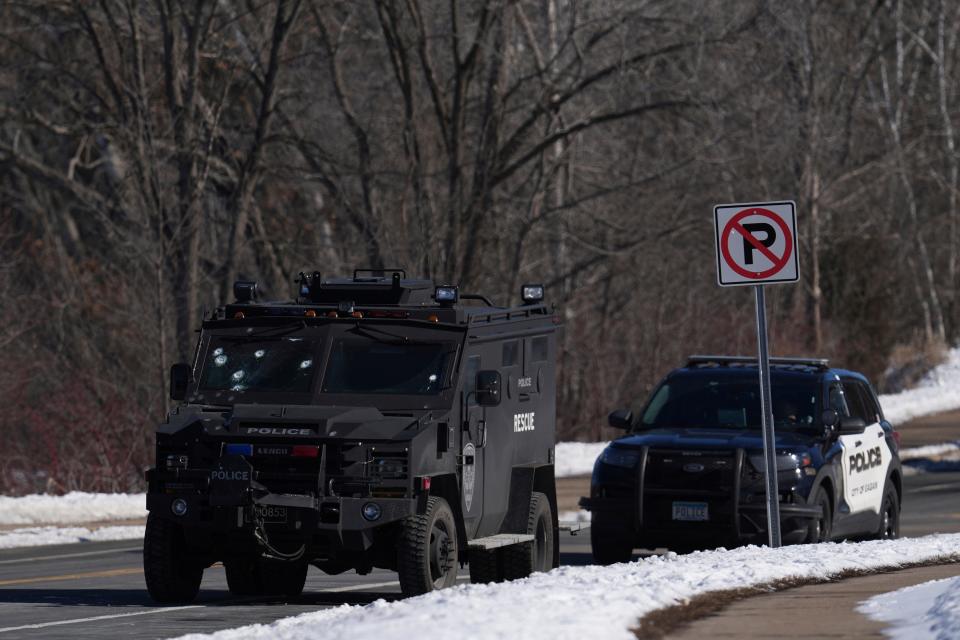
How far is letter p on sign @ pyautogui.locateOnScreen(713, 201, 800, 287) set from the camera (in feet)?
45.7

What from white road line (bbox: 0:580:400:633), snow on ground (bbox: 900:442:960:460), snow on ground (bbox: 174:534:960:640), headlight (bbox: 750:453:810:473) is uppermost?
headlight (bbox: 750:453:810:473)

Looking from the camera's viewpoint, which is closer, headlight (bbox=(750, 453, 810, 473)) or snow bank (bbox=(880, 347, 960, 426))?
headlight (bbox=(750, 453, 810, 473))

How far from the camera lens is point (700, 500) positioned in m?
15.7

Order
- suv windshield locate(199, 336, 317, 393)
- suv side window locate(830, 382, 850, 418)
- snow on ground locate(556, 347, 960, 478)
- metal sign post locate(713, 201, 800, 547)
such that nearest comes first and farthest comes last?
suv windshield locate(199, 336, 317, 393) < metal sign post locate(713, 201, 800, 547) < suv side window locate(830, 382, 850, 418) < snow on ground locate(556, 347, 960, 478)

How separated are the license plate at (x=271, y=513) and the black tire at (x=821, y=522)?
17.4 feet

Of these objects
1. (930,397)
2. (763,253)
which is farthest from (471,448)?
(930,397)

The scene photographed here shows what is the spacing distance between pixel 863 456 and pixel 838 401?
590mm

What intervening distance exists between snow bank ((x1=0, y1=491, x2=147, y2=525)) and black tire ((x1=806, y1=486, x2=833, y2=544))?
32.1ft

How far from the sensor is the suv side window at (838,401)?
1695 cm

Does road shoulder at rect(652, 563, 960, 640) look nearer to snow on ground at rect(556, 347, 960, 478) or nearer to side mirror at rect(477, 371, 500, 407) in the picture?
side mirror at rect(477, 371, 500, 407)

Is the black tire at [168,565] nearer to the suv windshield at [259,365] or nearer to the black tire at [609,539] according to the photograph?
the suv windshield at [259,365]

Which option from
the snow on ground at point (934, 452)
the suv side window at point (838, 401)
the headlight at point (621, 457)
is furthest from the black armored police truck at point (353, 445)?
the snow on ground at point (934, 452)

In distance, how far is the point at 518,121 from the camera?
38625 millimetres

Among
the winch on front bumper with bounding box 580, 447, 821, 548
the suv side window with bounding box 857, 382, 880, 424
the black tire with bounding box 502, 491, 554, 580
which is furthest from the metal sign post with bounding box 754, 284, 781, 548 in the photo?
the suv side window with bounding box 857, 382, 880, 424
